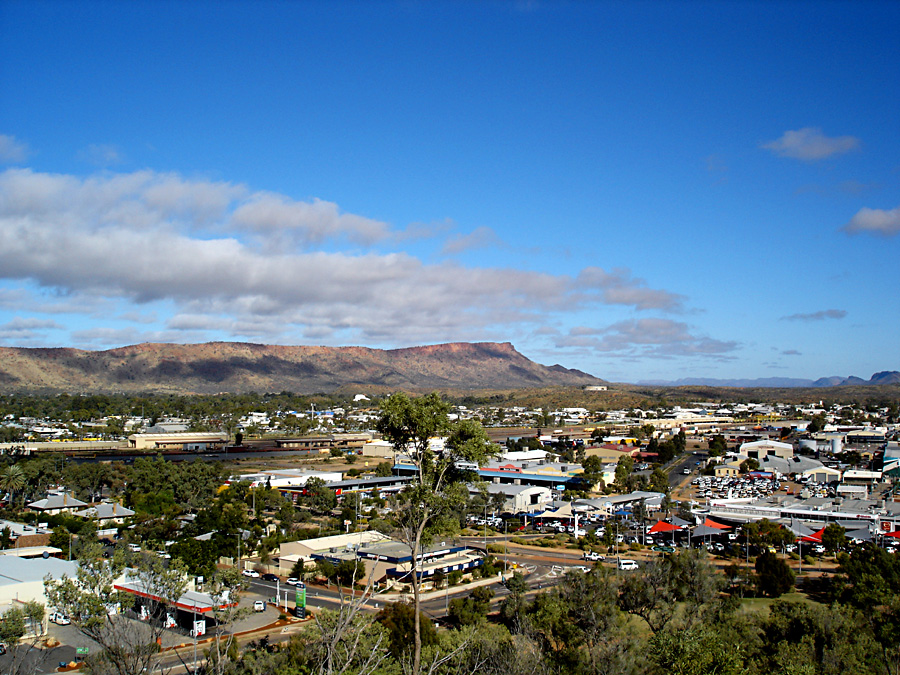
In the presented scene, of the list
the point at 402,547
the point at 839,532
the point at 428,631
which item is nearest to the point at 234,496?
the point at 402,547

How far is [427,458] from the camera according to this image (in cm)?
1580

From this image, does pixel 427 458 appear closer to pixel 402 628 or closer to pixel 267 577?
pixel 402 628

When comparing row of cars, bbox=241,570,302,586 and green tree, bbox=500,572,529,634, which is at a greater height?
green tree, bbox=500,572,529,634

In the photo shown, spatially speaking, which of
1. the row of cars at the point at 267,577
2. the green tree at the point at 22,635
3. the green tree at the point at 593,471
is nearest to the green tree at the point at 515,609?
the row of cars at the point at 267,577

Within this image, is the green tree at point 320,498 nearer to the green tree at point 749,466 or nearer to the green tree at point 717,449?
the green tree at point 749,466

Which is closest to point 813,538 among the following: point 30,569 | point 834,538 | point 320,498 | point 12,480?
point 834,538

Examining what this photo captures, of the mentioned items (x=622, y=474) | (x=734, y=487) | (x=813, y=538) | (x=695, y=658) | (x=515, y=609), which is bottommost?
(x=734, y=487)

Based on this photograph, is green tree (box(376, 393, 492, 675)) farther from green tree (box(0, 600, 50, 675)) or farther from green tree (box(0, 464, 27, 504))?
green tree (box(0, 464, 27, 504))

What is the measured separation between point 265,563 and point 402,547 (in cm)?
720

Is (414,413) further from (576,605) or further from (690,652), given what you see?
(576,605)

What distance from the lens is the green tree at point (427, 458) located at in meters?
15.2

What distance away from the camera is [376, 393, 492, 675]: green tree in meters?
15.2

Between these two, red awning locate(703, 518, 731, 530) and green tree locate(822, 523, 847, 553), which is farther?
red awning locate(703, 518, 731, 530)

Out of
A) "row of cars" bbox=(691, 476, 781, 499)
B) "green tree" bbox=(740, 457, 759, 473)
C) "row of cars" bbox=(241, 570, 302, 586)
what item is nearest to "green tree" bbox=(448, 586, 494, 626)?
"row of cars" bbox=(241, 570, 302, 586)
